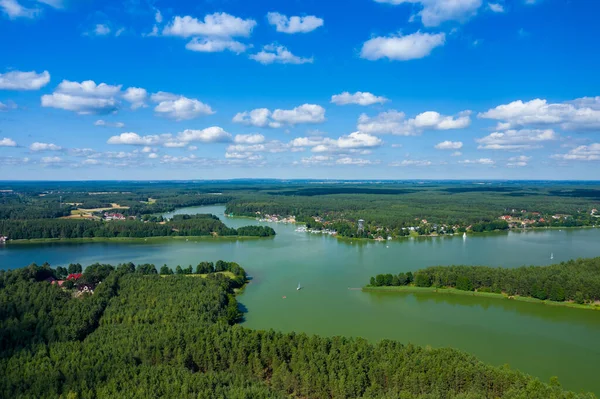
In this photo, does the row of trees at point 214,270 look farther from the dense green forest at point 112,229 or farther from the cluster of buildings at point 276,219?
the cluster of buildings at point 276,219

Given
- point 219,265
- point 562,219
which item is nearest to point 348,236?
point 219,265

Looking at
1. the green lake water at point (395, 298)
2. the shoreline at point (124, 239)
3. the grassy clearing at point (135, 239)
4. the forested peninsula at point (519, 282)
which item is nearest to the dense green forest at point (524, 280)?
the forested peninsula at point (519, 282)

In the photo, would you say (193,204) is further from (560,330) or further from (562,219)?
(560,330)

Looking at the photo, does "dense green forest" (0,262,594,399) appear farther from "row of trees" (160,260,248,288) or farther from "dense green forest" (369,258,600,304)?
"dense green forest" (369,258,600,304)

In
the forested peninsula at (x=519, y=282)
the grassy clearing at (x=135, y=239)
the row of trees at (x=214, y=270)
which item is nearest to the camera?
the forested peninsula at (x=519, y=282)

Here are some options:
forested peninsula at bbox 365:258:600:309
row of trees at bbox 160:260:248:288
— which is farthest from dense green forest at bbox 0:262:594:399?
forested peninsula at bbox 365:258:600:309

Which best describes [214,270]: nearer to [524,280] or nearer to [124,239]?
[524,280]
